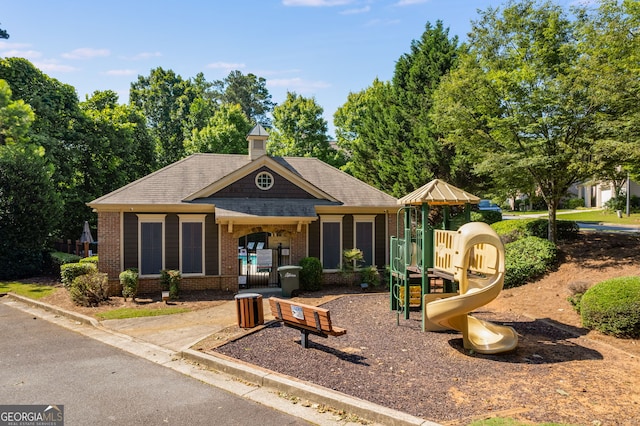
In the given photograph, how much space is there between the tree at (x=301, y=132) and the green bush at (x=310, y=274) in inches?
800

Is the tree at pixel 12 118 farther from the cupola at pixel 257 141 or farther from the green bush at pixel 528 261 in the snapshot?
the green bush at pixel 528 261

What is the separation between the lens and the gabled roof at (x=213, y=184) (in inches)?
646

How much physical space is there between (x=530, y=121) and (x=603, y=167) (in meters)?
2.98

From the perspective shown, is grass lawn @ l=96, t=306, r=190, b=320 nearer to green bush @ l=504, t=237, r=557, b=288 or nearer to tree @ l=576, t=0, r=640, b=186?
green bush @ l=504, t=237, r=557, b=288

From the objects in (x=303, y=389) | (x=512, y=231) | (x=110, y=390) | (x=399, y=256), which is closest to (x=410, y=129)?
(x=512, y=231)

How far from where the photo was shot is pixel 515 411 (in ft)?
20.4

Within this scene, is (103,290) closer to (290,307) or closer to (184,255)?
(184,255)

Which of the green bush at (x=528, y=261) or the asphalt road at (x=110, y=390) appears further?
the green bush at (x=528, y=261)

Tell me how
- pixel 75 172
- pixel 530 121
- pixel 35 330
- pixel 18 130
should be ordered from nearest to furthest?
pixel 35 330 → pixel 530 121 → pixel 18 130 → pixel 75 172

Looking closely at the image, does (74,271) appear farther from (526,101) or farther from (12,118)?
(526,101)

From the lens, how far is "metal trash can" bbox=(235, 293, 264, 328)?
1098cm

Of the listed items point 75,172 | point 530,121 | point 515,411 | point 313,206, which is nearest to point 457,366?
point 515,411

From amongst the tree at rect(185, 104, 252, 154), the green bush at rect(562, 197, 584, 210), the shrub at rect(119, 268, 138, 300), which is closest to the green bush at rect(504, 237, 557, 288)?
the shrub at rect(119, 268, 138, 300)

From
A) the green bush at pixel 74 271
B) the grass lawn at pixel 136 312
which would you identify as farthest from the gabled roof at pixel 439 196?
the green bush at pixel 74 271
